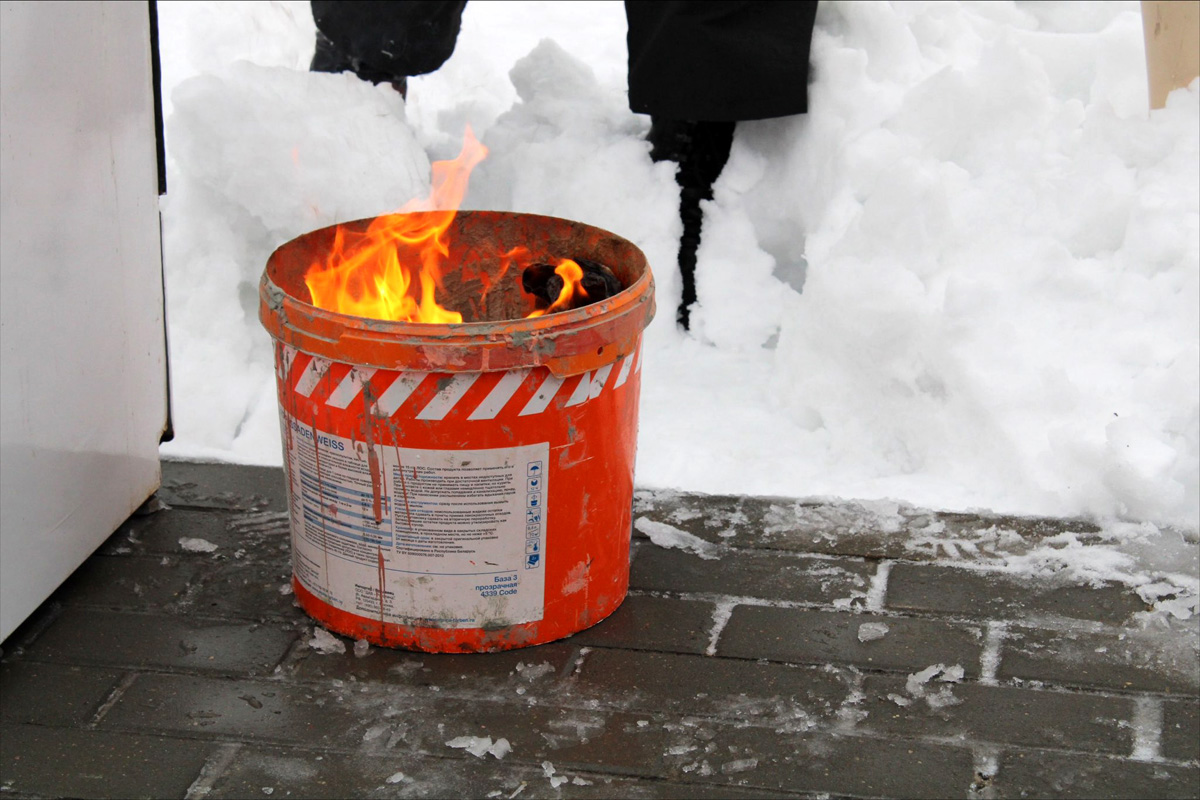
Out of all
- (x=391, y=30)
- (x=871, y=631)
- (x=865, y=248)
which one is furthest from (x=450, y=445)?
(x=391, y=30)

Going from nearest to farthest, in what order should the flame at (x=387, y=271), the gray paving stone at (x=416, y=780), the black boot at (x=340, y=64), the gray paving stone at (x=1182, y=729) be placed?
the gray paving stone at (x=416, y=780)
the gray paving stone at (x=1182, y=729)
the flame at (x=387, y=271)
the black boot at (x=340, y=64)

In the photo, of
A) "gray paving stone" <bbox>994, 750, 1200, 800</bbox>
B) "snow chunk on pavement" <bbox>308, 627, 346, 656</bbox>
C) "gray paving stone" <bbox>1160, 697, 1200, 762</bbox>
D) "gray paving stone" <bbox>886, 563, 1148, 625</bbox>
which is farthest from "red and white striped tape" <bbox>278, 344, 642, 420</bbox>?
"gray paving stone" <bbox>1160, 697, 1200, 762</bbox>

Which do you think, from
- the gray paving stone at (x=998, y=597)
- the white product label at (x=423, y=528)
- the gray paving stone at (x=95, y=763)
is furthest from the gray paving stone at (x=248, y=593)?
the gray paving stone at (x=998, y=597)

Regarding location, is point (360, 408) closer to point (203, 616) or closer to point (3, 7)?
point (203, 616)

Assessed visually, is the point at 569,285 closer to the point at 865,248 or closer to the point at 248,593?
the point at 248,593

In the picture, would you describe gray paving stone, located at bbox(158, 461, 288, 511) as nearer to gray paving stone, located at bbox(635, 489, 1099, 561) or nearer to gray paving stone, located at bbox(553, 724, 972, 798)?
gray paving stone, located at bbox(635, 489, 1099, 561)

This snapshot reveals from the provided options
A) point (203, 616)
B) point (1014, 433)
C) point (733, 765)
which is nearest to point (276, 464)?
point (203, 616)

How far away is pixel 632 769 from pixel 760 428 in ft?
4.16

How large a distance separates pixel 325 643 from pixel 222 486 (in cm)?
71

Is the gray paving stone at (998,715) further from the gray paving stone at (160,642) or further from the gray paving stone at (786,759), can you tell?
the gray paving stone at (160,642)

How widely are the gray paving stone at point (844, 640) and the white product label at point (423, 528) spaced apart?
1.29 ft

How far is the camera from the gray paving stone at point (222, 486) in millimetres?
2758

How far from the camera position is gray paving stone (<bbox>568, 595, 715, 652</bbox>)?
2289 mm

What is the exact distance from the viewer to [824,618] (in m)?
2.37
